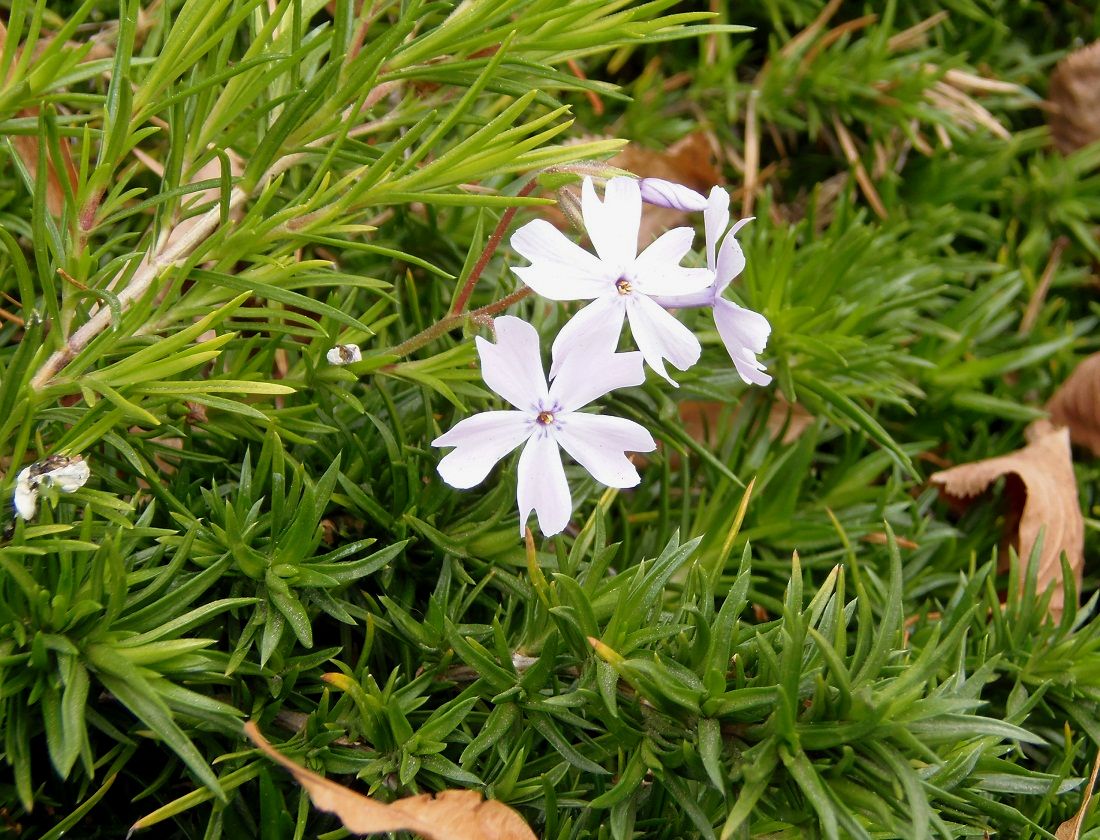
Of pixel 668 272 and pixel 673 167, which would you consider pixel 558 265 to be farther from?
pixel 673 167

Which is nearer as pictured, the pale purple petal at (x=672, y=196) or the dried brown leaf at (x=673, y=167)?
the pale purple petal at (x=672, y=196)

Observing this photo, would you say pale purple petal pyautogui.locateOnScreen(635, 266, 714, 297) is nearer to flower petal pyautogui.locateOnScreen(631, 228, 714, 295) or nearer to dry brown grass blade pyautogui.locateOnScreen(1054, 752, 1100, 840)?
flower petal pyautogui.locateOnScreen(631, 228, 714, 295)

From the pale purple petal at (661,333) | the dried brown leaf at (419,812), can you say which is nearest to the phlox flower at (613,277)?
the pale purple petal at (661,333)

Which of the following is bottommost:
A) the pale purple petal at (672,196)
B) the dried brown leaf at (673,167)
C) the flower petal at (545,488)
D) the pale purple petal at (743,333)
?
the dried brown leaf at (673,167)

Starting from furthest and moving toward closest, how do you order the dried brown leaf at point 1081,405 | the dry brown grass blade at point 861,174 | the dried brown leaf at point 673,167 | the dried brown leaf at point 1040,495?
the dry brown grass blade at point 861,174 < the dried brown leaf at point 673,167 < the dried brown leaf at point 1081,405 < the dried brown leaf at point 1040,495

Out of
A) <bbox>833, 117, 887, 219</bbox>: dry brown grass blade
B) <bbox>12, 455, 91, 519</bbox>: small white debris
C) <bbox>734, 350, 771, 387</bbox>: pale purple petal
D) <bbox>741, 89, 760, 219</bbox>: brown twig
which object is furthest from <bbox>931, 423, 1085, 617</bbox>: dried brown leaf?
<bbox>12, 455, 91, 519</bbox>: small white debris

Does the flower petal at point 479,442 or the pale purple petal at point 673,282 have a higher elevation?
the pale purple petal at point 673,282

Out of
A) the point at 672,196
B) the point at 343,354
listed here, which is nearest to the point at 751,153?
the point at 672,196

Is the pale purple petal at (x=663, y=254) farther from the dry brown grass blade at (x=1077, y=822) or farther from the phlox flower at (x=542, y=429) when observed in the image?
the dry brown grass blade at (x=1077, y=822)
